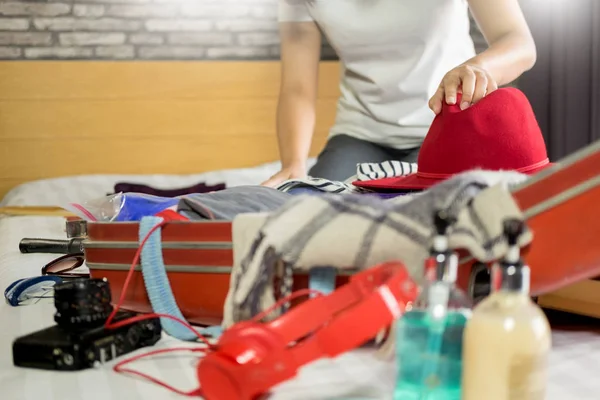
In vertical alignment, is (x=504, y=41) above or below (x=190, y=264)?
above

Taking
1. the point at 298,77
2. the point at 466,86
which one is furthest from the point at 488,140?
the point at 298,77

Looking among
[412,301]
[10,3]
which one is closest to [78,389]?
[412,301]

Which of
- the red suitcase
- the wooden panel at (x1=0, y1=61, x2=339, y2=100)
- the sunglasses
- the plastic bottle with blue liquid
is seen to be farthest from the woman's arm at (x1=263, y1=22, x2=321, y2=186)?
the plastic bottle with blue liquid

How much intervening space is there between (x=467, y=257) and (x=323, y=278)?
0.15 meters

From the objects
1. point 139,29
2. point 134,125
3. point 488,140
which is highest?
point 139,29

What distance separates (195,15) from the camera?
10.2 feet

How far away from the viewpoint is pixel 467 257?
69 centimetres

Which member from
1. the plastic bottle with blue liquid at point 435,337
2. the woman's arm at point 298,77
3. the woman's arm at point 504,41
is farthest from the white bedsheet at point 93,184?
the plastic bottle with blue liquid at point 435,337

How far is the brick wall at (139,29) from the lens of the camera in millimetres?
2965

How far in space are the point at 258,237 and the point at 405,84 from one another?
1199mm

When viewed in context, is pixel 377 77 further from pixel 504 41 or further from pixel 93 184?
pixel 93 184

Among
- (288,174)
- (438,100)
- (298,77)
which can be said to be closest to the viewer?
(438,100)

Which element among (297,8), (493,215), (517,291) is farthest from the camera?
(297,8)

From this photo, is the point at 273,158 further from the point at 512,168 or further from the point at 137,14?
the point at 512,168
